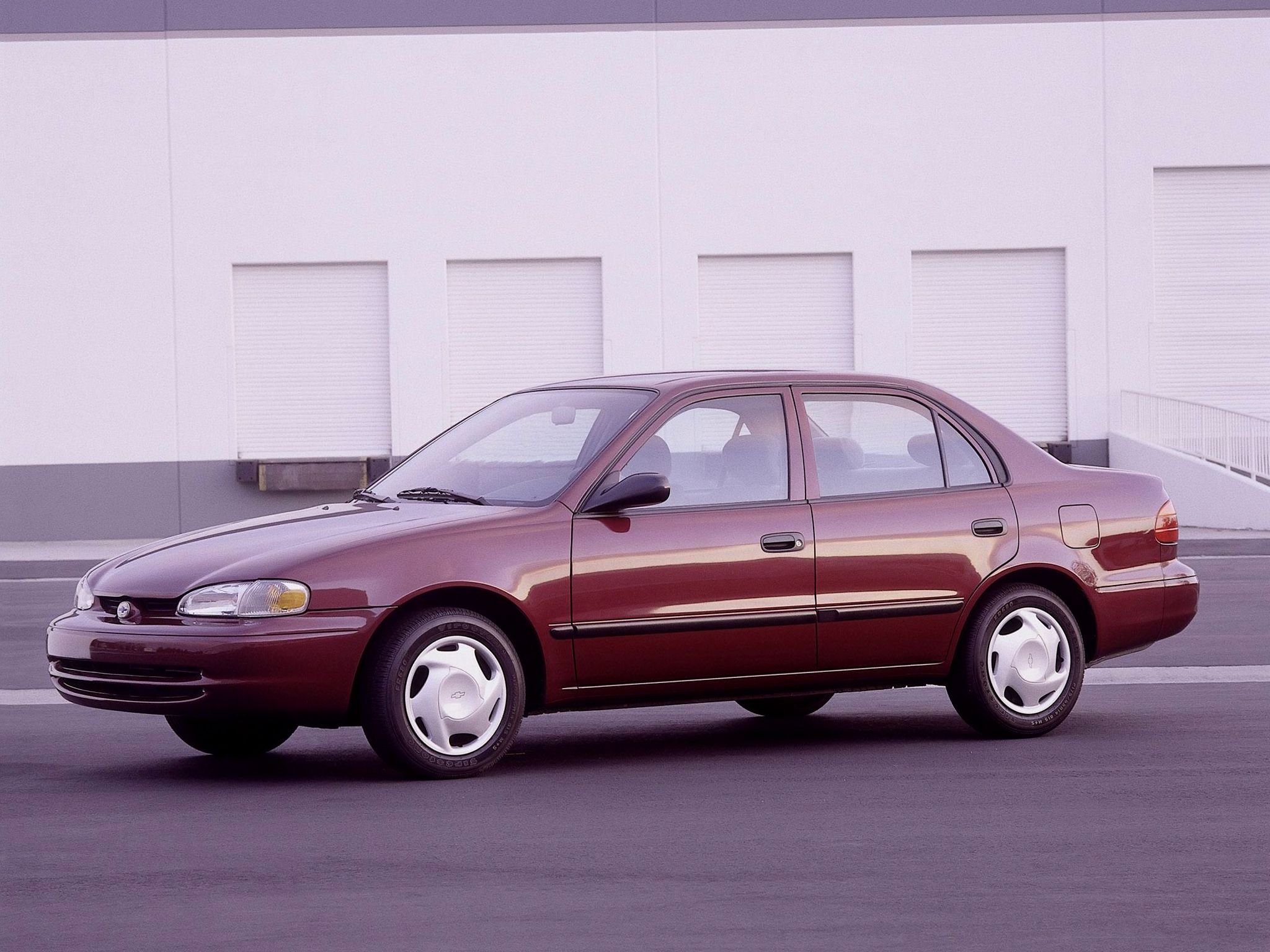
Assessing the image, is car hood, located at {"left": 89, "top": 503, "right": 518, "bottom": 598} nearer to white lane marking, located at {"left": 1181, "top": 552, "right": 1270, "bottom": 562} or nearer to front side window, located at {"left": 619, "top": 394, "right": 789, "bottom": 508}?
front side window, located at {"left": 619, "top": 394, "right": 789, "bottom": 508}

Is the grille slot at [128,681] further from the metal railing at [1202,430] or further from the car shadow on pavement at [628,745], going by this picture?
the metal railing at [1202,430]

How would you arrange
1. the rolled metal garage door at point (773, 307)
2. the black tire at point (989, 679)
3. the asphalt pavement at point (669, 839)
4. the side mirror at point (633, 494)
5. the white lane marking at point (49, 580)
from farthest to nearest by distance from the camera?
1. the rolled metal garage door at point (773, 307)
2. the white lane marking at point (49, 580)
3. the black tire at point (989, 679)
4. the side mirror at point (633, 494)
5. the asphalt pavement at point (669, 839)

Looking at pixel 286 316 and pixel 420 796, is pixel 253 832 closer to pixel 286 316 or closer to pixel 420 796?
pixel 420 796

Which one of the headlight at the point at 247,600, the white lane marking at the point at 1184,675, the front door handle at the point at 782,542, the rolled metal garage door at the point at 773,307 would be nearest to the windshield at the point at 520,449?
the front door handle at the point at 782,542

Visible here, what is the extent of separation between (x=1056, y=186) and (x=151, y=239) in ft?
40.4

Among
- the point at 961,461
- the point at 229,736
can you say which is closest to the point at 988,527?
the point at 961,461

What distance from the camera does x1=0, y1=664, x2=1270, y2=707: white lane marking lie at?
10078mm

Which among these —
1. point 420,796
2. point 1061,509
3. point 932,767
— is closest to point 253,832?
point 420,796

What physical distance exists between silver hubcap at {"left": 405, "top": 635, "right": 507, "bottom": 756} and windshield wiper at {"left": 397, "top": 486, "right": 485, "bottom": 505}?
748mm

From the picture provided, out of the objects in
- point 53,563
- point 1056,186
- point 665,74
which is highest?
point 665,74

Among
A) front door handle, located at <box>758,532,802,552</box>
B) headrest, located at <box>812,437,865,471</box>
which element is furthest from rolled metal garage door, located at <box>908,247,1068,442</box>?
front door handle, located at <box>758,532,802,552</box>

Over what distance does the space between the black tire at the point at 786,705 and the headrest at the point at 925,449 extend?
139 centimetres

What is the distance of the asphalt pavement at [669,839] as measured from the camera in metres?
5.04

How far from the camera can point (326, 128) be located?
25.2 metres
